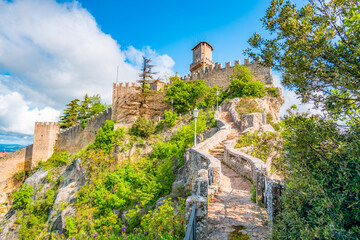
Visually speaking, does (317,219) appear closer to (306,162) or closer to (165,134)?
(306,162)

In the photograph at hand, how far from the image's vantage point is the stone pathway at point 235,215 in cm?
400

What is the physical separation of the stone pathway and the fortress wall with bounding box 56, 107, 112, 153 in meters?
22.6

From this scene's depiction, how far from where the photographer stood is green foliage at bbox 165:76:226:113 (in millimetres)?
25891

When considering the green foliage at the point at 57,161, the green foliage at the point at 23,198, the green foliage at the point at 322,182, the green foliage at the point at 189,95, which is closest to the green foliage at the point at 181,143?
the green foliage at the point at 189,95

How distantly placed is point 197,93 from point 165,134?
834cm

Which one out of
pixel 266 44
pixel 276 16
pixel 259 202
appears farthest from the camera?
pixel 259 202

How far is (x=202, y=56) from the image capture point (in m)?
36.1

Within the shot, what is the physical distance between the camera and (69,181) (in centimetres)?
1958

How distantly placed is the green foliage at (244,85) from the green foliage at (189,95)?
7.50 feet

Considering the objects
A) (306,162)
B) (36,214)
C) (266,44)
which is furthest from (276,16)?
(36,214)

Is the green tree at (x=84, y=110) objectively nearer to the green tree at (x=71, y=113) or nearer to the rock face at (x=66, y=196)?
the green tree at (x=71, y=113)

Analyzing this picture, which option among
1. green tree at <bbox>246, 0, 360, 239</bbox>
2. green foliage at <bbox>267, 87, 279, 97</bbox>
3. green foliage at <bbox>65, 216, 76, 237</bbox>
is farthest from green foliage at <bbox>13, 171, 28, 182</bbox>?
green foliage at <bbox>267, 87, 279, 97</bbox>

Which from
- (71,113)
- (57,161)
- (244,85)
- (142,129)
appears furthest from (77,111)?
(244,85)

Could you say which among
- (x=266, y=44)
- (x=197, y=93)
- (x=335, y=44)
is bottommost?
(x=335, y=44)
